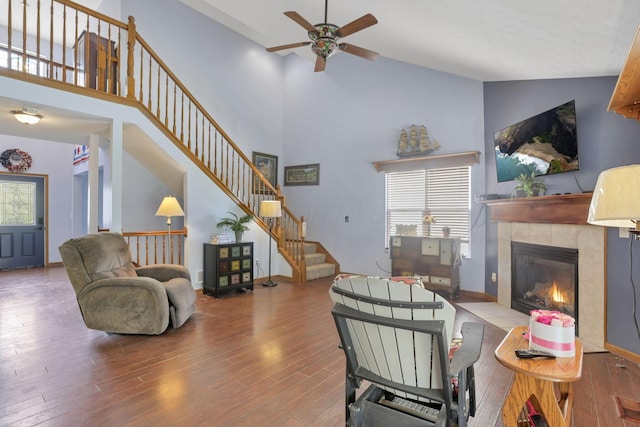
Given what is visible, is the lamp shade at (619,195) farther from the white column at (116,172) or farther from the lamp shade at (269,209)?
the white column at (116,172)

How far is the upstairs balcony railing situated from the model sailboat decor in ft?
7.93

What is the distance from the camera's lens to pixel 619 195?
145cm

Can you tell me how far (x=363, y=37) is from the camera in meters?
4.70

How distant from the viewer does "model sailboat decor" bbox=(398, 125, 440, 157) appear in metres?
5.52

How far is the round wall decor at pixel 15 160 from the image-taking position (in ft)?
23.2

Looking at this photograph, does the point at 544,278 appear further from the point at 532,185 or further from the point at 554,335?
the point at 554,335

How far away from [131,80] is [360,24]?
3.16 m

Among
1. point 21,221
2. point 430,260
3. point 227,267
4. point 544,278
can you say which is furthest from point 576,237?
point 21,221

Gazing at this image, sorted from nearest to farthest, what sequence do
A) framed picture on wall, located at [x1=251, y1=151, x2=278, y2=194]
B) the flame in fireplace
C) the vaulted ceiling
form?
the vaulted ceiling → the flame in fireplace → framed picture on wall, located at [x1=251, y1=151, x2=278, y2=194]

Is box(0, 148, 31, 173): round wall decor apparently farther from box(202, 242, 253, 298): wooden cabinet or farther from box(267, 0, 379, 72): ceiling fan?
box(267, 0, 379, 72): ceiling fan

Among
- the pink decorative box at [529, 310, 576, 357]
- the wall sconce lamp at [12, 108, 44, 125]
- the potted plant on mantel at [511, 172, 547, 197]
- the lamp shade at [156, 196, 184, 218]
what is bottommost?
the pink decorative box at [529, 310, 576, 357]

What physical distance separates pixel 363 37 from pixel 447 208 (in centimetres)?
301

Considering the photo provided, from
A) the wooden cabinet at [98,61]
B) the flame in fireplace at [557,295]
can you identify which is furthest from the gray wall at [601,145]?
the wooden cabinet at [98,61]

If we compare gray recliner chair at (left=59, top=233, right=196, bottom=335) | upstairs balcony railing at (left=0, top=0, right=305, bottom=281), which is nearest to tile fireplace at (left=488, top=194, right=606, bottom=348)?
upstairs balcony railing at (left=0, top=0, right=305, bottom=281)
